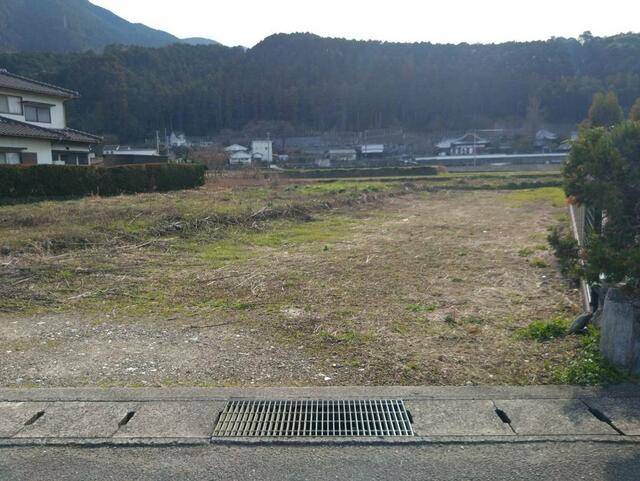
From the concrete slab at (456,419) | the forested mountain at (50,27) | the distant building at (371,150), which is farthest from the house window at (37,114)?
the forested mountain at (50,27)

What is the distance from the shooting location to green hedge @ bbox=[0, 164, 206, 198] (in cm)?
1579

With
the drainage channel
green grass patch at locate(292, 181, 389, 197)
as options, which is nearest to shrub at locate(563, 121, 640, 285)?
the drainage channel

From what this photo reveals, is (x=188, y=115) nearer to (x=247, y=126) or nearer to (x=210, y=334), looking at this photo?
(x=247, y=126)

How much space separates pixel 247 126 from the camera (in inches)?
3223

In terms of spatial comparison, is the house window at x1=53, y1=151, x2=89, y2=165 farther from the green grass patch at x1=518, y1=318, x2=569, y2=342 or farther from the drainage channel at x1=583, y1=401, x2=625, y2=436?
the drainage channel at x1=583, y1=401, x2=625, y2=436

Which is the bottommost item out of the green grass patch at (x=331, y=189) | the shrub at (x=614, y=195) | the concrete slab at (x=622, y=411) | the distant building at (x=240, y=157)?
the concrete slab at (x=622, y=411)

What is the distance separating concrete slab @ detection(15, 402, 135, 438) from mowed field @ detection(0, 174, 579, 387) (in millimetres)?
444

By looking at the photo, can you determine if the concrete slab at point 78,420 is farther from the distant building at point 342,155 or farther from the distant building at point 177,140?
the distant building at point 177,140

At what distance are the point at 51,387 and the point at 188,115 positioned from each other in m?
79.6

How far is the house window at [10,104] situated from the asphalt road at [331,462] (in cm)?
2622

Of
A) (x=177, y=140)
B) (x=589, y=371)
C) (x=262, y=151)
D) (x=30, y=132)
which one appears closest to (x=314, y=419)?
(x=589, y=371)

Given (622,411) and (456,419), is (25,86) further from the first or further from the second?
(622,411)

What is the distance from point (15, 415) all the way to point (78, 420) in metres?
0.46

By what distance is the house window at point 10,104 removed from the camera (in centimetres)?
2381
